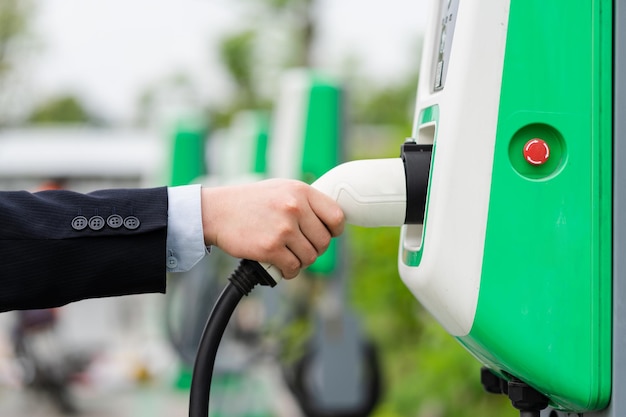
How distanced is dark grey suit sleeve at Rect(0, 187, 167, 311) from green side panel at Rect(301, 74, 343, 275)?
292cm

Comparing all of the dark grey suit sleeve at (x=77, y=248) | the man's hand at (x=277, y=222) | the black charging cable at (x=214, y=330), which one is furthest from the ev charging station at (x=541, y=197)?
the dark grey suit sleeve at (x=77, y=248)

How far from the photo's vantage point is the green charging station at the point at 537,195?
1.20 metres

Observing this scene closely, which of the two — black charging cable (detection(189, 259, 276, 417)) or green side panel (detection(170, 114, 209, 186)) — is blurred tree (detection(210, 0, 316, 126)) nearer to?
green side panel (detection(170, 114, 209, 186))

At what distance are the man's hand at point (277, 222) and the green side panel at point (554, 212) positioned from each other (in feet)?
0.78

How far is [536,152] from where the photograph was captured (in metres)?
1.21

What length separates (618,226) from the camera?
47.4 inches

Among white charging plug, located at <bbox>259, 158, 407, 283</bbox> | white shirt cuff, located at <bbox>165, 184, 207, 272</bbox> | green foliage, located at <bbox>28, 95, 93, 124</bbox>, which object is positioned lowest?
white shirt cuff, located at <bbox>165, 184, 207, 272</bbox>

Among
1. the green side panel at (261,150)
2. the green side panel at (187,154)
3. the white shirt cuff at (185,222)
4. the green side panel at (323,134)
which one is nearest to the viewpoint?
the white shirt cuff at (185,222)

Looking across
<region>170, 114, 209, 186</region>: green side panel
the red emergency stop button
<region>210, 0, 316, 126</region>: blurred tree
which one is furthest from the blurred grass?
<region>210, 0, 316, 126</region>: blurred tree

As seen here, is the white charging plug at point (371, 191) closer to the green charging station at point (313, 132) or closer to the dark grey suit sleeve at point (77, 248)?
the dark grey suit sleeve at point (77, 248)

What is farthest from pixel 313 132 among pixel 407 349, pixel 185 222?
pixel 185 222

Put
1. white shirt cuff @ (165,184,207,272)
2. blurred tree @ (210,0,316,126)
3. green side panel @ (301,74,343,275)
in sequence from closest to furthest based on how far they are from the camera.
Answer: white shirt cuff @ (165,184,207,272), green side panel @ (301,74,343,275), blurred tree @ (210,0,316,126)

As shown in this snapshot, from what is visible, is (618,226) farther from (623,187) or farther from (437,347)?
(437,347)

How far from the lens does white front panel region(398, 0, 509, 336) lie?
1203 mm
